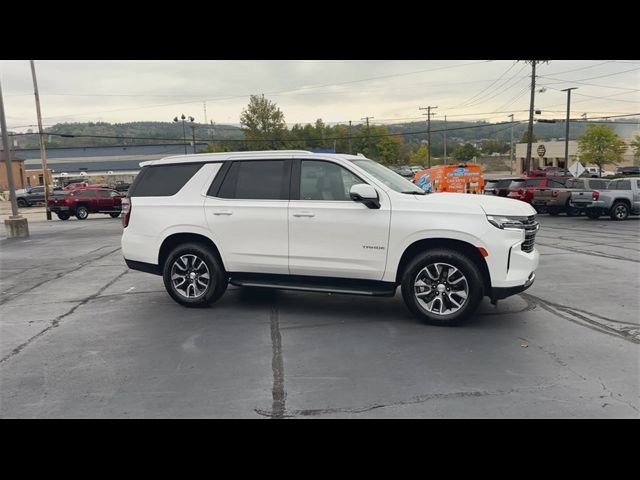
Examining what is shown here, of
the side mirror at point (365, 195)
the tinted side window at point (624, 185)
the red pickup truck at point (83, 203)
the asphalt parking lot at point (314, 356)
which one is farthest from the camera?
the red pickup truck at point (83, 203)

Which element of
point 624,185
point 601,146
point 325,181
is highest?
point 601,146

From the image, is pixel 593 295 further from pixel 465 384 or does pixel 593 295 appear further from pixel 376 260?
pixel 465 384

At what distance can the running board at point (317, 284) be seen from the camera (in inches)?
246

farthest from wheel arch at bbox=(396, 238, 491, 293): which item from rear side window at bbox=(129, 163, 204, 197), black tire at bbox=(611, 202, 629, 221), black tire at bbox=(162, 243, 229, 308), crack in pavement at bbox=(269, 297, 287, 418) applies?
black tire at bbox=(611, 202, 629, 221)

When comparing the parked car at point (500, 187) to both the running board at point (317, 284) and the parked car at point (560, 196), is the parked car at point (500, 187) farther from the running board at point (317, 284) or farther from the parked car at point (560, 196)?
the running board at point (317, 284)

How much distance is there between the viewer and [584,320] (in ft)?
20.6

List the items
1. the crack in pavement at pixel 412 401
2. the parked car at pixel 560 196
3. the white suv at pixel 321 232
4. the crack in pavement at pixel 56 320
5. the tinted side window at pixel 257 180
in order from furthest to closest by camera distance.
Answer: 1. the parked car at pixel 560 196
2. the tinted side window at pixel 257 180
3. the white suv at pixel 321 232
4. the crack in pavement at pixel 56 320
5. the crack in pavement at pixel 412 401

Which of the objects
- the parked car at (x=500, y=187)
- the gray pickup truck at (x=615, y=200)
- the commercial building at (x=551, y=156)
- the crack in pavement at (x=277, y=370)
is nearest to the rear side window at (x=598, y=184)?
the gray pickup truck at (x=615, y=200)

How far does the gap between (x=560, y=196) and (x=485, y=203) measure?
62.0 feet

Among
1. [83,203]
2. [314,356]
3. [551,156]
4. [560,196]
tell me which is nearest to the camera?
[314,356]

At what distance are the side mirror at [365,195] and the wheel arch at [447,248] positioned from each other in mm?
669

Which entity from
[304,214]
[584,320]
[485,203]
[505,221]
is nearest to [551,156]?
[584,320]

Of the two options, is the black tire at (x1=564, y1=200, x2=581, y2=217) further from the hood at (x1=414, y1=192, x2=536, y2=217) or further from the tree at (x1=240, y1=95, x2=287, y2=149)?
the tree at (x1=240, y1=95, x2=287, y2=149)

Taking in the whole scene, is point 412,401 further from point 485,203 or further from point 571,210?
point 571,210
